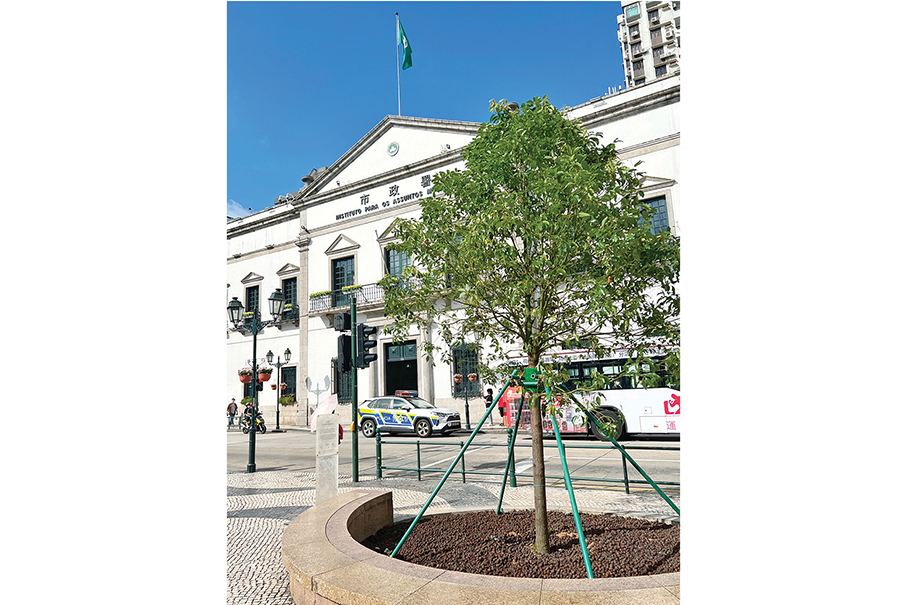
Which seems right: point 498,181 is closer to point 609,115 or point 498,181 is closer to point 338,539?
point 338,539

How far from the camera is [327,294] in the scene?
1152 inches

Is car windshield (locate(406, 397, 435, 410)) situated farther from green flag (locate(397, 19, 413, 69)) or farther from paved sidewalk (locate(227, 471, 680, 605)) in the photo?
green flag (locate(397, 19, 413, 69))

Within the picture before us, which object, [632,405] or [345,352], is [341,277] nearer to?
[632,405]

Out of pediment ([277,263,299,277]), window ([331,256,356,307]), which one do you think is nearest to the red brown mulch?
window ([331,256,356,307])

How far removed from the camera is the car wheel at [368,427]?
20.5 m

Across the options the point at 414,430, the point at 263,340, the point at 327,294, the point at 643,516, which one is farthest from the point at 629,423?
the point at 263,340

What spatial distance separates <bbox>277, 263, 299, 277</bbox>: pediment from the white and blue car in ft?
43.3

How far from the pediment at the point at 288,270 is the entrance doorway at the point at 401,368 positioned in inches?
311

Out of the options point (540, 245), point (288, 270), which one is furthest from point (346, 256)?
point (540, 245)

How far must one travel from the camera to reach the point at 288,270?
31.5 meters

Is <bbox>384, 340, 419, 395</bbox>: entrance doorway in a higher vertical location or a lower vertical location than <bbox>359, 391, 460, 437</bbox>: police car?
higher

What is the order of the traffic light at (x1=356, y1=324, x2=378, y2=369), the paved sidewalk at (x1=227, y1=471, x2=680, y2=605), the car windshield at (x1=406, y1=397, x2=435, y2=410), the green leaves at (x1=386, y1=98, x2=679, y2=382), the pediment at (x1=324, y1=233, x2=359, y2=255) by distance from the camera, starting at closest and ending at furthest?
the green leaves at (x1=386, y1=98, x2=679, y2=382)
the paved sidewalk at (x1=227, y1=471, x2=680, y2=605)
the traffic light at (x1=356, y1=324, x2=378, y2=369)
the car windshield at (x1=406, y1=397, x2=435, y2=410)
the pediment at (x1=324, y1=233, x2=359, y2=255)

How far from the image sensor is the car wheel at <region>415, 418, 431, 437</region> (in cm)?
1950

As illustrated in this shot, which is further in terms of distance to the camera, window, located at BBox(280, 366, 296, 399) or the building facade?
the building facade
